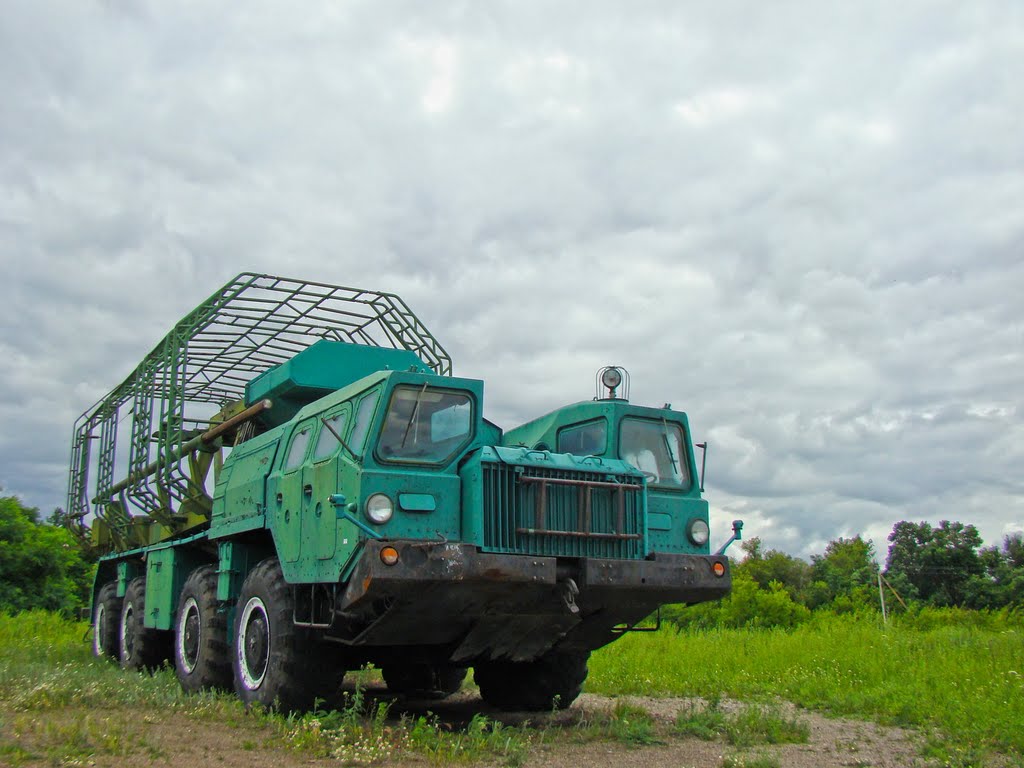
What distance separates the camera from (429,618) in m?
7.45

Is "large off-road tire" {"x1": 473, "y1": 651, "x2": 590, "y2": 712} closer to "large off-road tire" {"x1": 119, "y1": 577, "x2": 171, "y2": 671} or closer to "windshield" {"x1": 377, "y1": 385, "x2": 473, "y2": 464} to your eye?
"windshield" {"x1": 377, "y1": 385, "x2": 473, "y2": 464}

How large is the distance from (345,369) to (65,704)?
4276mm

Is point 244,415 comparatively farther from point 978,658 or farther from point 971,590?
point 971,590

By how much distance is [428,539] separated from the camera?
287 inches

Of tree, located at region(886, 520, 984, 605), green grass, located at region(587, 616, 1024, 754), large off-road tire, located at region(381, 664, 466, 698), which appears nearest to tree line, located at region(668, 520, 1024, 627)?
tree, located at region(886, 520, 984, 605)

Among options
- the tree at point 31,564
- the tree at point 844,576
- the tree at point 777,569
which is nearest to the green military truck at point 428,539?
the tree at point 31,564

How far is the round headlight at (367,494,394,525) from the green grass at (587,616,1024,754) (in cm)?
480

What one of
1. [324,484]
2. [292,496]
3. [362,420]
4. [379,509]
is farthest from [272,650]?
[362,420]

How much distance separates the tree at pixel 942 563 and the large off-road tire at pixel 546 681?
34341mm

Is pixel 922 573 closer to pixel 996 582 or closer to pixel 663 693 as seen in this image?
pixel 996 582

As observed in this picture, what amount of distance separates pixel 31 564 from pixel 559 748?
1897 cm

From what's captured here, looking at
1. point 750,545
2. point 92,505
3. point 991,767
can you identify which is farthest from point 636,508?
point 750,545

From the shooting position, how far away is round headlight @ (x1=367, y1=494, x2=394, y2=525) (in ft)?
23.9

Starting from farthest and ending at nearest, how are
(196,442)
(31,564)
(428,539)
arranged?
(31,564), (196,442), (428,539)
